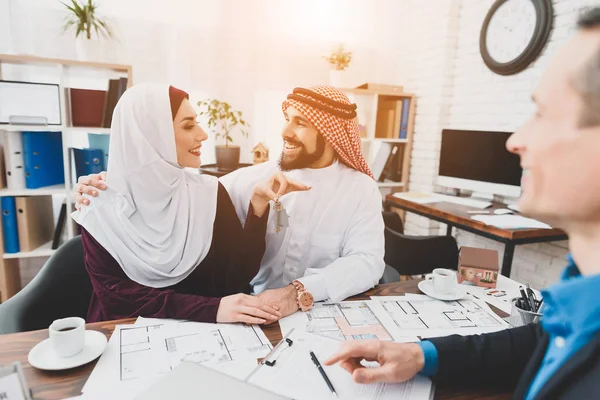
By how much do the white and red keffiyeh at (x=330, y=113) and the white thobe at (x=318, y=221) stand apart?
0.51 feet

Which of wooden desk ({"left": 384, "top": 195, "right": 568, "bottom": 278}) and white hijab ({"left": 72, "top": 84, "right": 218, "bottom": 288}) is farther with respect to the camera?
wooden desk ({"left": 384, "top": 195, "right": 568, "bottom": 278})

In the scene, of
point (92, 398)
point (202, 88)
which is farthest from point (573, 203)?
point (202, 88)

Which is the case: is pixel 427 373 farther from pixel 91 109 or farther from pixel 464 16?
pixel 464 16

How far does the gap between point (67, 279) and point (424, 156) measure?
3331mm

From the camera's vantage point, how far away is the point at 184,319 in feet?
3.61

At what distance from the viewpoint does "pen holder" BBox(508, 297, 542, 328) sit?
1061 mm

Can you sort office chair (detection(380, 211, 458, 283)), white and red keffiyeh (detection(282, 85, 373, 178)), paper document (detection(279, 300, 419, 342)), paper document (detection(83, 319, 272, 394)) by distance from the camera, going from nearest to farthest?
paper document (detection(83, 319, 272, 394)) < paper document (detection(279, 300, 419, 342)) < white and red keffiyeh (detection(282, 85, 373, 178)) < office chair (detection(380, 211, 458, 283))

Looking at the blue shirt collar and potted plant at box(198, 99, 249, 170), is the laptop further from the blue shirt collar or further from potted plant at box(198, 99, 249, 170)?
potted plant at box(198, 99, 249, 170)

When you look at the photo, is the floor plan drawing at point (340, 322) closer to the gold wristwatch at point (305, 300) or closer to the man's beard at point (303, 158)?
the gold wristwatch at point (305, 300)

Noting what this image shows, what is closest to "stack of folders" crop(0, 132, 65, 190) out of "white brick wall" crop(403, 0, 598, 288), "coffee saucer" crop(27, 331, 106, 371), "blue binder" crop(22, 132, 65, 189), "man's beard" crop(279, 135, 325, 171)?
"blue binder" crop(22, 132, 65, 189)

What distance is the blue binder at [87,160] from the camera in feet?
9.11

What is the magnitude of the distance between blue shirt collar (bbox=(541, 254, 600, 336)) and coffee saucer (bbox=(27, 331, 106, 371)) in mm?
931

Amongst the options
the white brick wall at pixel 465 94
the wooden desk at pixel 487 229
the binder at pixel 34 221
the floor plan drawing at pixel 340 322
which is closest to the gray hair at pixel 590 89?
the floor plan drawing at pixel 340 322

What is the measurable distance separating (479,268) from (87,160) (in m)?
2.68
